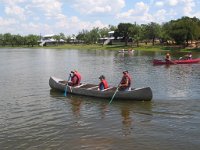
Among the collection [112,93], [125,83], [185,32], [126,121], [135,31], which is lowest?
[126,121]

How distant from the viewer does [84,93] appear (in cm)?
2638

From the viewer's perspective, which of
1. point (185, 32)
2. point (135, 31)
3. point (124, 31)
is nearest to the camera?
point (185, 32)

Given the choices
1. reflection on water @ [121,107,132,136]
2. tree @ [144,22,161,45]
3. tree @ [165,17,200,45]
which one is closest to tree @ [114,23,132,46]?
Answer: tree @ [144,22,161,45]

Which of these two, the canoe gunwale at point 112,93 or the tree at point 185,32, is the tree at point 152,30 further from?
the canoe gunwale at point 112,93

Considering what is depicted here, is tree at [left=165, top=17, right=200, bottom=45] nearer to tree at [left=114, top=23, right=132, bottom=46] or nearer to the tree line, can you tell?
the tree line

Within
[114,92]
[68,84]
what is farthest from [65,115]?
[68,84]

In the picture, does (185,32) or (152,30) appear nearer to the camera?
(185,32)

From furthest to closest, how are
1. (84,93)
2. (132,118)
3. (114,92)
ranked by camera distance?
1. (84,93)
2. (114,92)
3. (132,118)

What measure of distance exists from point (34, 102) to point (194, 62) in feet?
115

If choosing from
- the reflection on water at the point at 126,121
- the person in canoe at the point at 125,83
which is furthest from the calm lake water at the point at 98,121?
the person in canoe at the point at 125,83

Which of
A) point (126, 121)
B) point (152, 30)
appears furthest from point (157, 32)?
point (126, 121)

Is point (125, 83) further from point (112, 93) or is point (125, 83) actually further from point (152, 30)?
point (152, 30)

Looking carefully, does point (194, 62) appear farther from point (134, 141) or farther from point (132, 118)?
point (134, 141)

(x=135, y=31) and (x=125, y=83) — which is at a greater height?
(x=135, y=31)
